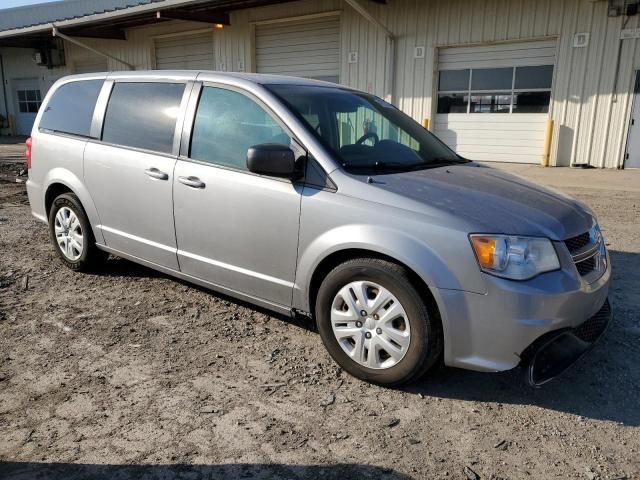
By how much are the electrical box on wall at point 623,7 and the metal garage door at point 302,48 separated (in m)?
7.09

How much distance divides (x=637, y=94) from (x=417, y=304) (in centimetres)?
1138

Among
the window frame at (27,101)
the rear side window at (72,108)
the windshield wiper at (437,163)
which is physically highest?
the window frame at (27,101)

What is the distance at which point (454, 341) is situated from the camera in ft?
9.18

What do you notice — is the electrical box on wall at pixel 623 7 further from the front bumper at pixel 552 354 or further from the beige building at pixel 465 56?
the front bumper at pixel 552 354

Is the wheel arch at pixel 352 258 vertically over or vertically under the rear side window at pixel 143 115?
under

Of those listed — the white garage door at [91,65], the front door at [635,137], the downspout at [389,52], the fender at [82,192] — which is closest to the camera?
the fender at [82,192]

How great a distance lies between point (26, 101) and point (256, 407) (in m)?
27.8

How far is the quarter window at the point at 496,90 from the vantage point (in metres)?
12.7

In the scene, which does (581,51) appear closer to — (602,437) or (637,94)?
(637,94)

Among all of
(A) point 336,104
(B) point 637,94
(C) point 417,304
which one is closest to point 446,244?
(C) point 417,304

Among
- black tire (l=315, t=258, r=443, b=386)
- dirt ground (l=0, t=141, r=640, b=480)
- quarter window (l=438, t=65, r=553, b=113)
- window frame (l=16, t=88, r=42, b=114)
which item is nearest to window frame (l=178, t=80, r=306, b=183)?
black tire (l=315, t=258, r=443, b=386)

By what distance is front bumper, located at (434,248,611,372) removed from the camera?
104 inches

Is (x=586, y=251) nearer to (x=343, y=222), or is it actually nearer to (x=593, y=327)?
(x=593, y=327)

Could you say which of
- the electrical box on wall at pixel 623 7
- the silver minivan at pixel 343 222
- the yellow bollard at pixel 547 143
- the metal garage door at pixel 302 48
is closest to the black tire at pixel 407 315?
the silver minivan at pixel 343 222
